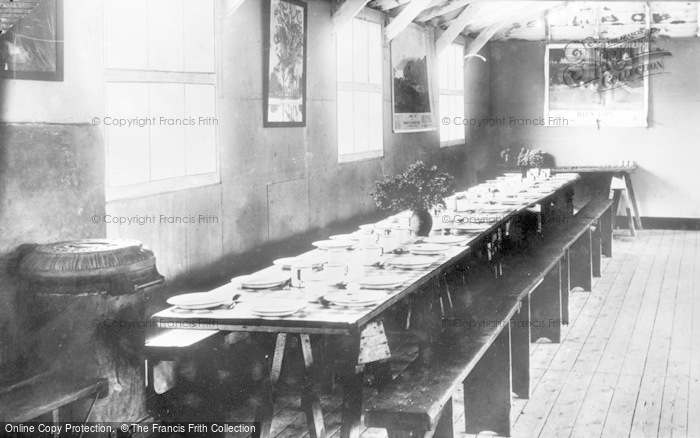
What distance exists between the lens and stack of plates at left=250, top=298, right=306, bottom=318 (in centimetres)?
363

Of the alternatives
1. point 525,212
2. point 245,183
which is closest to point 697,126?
point 525,212

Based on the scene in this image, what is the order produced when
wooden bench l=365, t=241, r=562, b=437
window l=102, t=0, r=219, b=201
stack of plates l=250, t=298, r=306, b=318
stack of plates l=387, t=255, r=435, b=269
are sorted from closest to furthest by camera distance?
wooden bench l=365, t=241, r=562, b=437
stack of plates l=250, t=298, r=306, b=318
window l=102, t=0, r=219, b=201
stack of plates l=387, t=255, r=435, b=269

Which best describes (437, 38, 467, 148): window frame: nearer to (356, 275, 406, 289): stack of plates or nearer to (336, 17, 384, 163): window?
(336, 17, 384, 163): window

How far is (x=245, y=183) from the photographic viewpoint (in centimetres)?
579

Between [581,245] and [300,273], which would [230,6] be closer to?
[300,273]

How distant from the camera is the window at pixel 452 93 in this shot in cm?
1124

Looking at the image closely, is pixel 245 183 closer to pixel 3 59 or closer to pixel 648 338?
pixel 3 59

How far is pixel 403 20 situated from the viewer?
8.55 m

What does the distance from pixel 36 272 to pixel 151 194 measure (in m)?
1.26

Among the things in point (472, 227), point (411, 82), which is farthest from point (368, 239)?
point (411, 82)

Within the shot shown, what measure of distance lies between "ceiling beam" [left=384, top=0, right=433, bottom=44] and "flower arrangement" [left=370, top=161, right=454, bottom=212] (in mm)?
2970

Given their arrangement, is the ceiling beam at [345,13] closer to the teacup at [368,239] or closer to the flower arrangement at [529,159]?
the teacup at [368,239]

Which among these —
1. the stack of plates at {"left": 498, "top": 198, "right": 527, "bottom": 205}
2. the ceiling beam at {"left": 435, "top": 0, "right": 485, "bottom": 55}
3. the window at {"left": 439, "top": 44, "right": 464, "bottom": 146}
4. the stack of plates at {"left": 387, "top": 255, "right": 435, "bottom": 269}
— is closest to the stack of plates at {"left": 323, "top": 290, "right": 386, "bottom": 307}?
the stack of plates at {"left": 387, "top": 255, "right": 435, "bottom": 269}

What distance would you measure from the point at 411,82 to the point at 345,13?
8.00 feet
